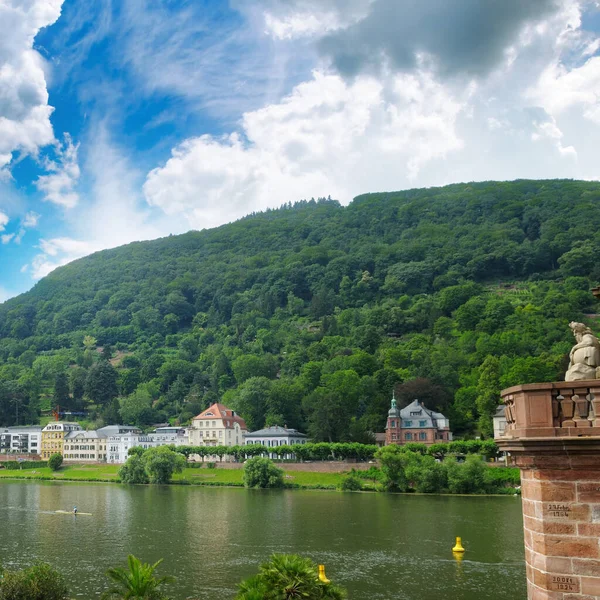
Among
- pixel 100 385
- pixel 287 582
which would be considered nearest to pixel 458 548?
pixel 287 582

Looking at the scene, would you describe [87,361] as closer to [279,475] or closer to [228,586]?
[279,475]

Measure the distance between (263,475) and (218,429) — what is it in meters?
38.0

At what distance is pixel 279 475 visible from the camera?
91.6 m

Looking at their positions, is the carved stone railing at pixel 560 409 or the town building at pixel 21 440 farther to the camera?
the town building at pixel 21 440

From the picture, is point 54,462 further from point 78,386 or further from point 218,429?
point 78,386

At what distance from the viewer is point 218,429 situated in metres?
128

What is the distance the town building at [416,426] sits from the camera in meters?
106

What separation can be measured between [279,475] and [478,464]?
26847mm

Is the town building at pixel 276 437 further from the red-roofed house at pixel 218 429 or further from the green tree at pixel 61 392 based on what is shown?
the green tree at pixel 61 392

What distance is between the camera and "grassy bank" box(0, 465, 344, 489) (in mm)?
93625

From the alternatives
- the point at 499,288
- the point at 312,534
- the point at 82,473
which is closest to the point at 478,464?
the point at 312,534

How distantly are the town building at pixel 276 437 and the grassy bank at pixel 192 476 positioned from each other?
622 inches

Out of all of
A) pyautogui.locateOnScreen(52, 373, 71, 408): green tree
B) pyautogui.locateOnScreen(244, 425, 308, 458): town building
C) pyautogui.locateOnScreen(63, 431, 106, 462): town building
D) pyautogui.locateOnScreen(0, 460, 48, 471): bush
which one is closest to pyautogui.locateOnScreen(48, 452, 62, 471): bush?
pyautogui.locateOnScreen(0, 460, 48, 471): bush

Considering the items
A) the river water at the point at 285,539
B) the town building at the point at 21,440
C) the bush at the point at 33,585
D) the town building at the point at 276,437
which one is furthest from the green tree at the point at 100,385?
the bush at the point at 33,585
